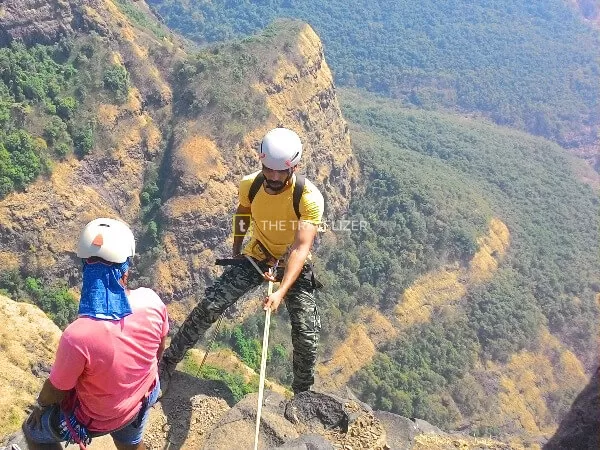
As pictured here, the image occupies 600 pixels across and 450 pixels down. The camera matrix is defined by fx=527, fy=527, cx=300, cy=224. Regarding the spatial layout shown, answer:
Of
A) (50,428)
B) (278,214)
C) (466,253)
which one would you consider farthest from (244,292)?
(466,253)

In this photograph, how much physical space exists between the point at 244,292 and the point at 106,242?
10.3 feet

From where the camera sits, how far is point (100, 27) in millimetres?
32562

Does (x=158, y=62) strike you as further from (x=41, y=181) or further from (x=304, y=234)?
(x=304, y=234)

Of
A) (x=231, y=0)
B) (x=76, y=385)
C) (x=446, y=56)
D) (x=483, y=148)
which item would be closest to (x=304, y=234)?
(x=76, y=385)

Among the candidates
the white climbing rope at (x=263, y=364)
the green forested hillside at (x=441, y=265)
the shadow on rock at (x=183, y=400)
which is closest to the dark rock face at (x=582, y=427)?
the white climbing rope at (x=263, y=364)

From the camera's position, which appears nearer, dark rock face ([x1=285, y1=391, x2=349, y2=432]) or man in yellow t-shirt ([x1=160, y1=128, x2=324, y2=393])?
man in yellow t-shirt ([x1=160, y1=128, x2=324, y2=393])

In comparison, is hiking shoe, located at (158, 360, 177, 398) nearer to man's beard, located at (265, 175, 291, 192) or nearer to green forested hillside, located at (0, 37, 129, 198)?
man's beard, located at (265, 175, 291, 192)

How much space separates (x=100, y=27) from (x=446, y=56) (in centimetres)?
7995

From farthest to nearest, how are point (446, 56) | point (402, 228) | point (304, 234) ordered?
point (446, 56) < point (402, 228) < point (304, 234)

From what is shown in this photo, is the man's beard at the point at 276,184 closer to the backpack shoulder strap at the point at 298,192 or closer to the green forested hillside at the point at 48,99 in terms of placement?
the backpack shoulder strap at the point at 298,192

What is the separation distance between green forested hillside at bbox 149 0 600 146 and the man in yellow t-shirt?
83.1 metres

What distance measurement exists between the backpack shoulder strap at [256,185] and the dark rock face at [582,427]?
4808 millimetres

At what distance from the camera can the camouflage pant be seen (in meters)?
6.30

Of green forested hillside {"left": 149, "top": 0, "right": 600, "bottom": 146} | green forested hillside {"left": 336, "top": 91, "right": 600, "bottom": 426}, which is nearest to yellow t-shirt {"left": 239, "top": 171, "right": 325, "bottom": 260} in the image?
green forested hillside {"left": 336, "top": 91, "right": 600, "bottom": 426}
